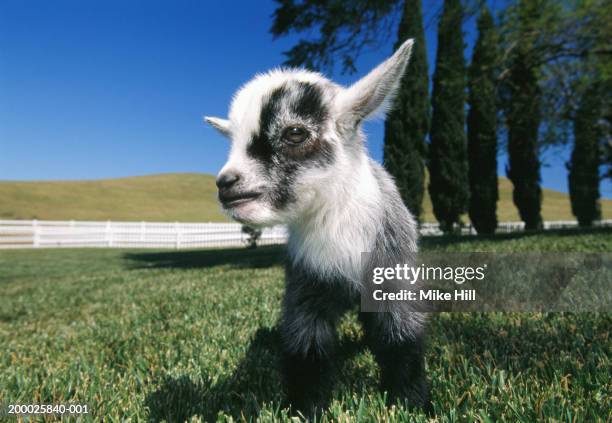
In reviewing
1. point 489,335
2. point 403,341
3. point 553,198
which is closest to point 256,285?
point 489,335

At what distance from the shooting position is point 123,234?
34.9m

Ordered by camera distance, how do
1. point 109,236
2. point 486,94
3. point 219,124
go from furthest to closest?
point 109,236, point 486,94, point 219,124

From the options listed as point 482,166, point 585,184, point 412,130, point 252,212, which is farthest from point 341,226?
point 585,184

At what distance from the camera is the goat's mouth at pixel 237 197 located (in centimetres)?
204

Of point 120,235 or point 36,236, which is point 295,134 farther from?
point 120,235

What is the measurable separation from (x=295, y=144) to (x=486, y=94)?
1458cm

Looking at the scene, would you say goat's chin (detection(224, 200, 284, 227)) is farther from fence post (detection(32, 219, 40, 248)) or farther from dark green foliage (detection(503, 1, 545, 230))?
fence post (detection(32, 219, 40, 248))

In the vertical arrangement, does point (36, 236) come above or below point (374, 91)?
above

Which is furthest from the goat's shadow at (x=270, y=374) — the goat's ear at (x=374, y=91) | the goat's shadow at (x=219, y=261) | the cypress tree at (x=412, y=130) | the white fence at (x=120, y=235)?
the white fence at (x=120, y=235)

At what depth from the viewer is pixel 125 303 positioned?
6.57 meters

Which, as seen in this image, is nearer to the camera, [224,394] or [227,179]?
[227,179]

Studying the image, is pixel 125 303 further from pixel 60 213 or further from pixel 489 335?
pixel 60 213

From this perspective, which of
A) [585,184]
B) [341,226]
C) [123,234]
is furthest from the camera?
[123,234]

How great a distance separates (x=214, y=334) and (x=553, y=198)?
354ft
